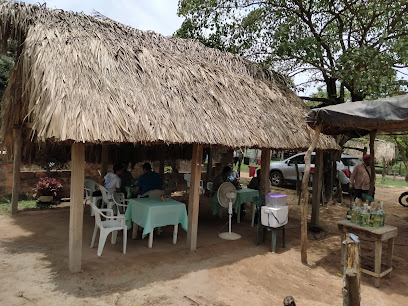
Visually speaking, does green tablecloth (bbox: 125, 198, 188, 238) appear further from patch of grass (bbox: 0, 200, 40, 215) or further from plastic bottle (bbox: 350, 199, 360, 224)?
patch of grass (bbox: 0, 200, 40, 215)

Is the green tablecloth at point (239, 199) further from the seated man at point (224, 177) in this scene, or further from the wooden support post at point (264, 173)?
the wooden support post at point (264, 173)

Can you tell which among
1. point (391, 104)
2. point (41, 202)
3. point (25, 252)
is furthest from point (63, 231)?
point (391, 104)

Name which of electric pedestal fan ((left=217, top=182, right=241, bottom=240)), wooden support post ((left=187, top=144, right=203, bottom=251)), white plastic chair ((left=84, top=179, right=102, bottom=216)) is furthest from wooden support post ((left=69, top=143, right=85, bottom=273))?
electric pedestal fan ((left=217, top=182, right=241, bottom=240))

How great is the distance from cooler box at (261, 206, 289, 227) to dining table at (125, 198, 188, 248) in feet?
4.86

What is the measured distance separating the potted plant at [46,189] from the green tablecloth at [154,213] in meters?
3.74

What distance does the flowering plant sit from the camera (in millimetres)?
8547

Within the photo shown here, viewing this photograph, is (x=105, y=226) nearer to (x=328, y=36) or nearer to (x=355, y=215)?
(x=355, y=215)

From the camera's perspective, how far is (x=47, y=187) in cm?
856

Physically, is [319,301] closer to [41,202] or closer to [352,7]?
[41,202]

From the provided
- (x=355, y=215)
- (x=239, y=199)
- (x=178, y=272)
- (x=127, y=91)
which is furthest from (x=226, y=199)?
(x=127, y=91)

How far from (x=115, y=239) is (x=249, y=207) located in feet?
18.1

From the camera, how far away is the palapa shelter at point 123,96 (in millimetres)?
4453

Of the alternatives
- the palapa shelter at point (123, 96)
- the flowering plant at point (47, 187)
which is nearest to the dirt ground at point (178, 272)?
the palapa shelter at point (123, 96)

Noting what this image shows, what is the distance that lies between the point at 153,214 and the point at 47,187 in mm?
4535
